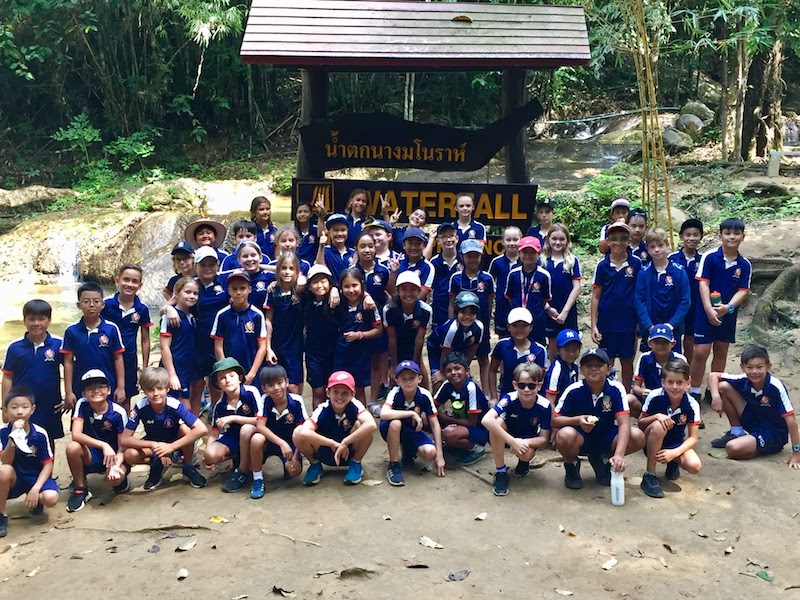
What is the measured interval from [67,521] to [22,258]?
900cm

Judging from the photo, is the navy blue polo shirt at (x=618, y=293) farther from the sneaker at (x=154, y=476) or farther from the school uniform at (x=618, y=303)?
the sneaker at (x=154, y=476)

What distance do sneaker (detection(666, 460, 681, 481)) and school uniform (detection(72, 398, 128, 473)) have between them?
3.51 metres

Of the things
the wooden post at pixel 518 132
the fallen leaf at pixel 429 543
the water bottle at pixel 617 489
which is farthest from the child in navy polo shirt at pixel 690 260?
the fallen leaf at pixel 429 543

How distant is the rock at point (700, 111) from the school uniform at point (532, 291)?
Result: 1482 centimetres

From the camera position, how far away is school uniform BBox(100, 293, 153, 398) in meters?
5.42

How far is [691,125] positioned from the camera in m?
17.8

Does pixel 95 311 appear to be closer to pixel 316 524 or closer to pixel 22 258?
pixel 316 524

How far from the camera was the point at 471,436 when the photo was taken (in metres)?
5.01

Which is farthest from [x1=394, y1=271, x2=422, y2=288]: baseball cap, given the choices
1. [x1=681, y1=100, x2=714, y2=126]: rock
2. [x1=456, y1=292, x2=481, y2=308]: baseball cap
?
[x1=681, y1=100, x2=714, y2=126]: rock

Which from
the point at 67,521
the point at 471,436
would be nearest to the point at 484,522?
the point at 471,436

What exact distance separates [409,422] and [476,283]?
1.49m

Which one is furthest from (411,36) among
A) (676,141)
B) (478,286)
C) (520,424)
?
(676,141)

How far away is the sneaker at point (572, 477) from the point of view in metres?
4.59

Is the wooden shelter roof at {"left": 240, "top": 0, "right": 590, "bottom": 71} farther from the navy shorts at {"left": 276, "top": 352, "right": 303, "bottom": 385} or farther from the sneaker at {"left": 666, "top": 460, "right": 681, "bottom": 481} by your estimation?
the sneaker at {"left": 666, "top": 460, "right": 681, "bottom": 481}
